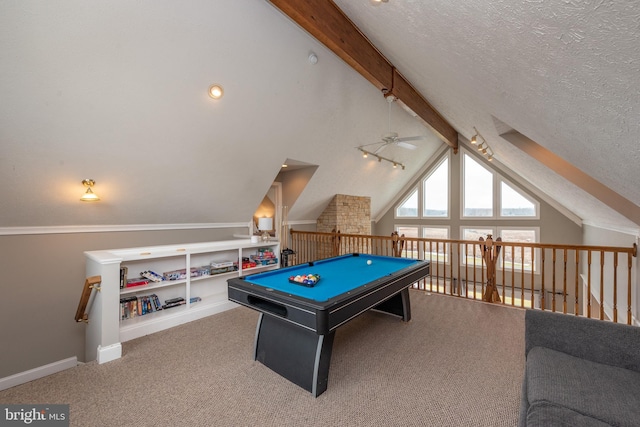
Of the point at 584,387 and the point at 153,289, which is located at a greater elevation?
the point at 584,387

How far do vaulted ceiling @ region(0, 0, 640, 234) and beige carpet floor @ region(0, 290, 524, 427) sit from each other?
1.85 meters

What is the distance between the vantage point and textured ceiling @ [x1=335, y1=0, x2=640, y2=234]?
3.47 feet

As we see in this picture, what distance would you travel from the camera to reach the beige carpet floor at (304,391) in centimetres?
179

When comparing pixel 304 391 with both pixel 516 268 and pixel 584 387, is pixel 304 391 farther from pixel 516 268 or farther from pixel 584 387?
pixel 516 268

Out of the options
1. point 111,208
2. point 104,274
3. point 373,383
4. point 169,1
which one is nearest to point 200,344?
point 104,274

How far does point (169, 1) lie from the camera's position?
2.35 metres

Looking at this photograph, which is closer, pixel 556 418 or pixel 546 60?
pixel 556 418

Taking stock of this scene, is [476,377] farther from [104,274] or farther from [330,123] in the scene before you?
[330,123]

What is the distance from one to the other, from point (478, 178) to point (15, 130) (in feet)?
29.2

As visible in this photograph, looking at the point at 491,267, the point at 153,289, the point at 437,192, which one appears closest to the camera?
the point at 153,289

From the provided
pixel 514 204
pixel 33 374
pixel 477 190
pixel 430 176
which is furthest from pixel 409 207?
pixel 33 374

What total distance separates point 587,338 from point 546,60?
170cm

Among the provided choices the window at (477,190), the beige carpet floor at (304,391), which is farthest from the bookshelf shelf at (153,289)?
the window at (477,190)
